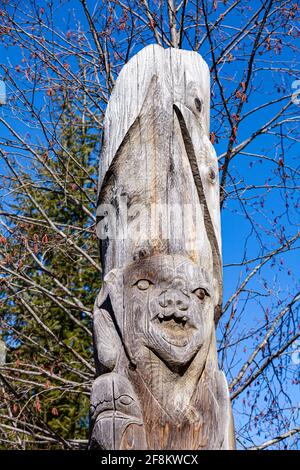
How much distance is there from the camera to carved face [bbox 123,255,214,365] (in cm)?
298

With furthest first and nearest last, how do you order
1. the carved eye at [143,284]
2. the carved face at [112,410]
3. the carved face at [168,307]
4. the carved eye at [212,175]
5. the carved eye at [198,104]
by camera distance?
the carved eye at [198,104] < the carved eye at [212,175] < the carved eye at [143,284] < the carved face at [168,307] < the carved face at [112,410]

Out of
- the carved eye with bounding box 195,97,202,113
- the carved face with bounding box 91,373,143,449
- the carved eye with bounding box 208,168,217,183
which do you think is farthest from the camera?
the carved eye with bounding box 195,97,202,113

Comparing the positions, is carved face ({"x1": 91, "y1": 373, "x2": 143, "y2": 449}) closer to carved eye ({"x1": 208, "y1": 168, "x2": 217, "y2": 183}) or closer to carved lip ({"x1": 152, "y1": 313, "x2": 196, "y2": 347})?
carved lip ({"x1": 152, "y1": 313, "x2": 196, "y2": 347})

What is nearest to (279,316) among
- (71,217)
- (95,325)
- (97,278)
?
(95,325)

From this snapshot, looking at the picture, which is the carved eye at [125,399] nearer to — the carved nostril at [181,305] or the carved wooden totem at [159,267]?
the carved wooden totem at [159,267]

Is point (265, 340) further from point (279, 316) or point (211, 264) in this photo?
point (211, 264)

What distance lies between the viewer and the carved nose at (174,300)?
3.04 m

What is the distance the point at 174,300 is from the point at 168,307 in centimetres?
4

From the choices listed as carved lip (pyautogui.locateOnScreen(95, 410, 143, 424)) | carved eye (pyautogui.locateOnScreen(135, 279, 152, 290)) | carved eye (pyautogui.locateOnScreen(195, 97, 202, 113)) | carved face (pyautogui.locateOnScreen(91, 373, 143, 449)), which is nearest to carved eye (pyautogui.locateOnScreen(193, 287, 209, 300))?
carved eye (pyautogui.locateOnScreen(135, 279, 152, 290))

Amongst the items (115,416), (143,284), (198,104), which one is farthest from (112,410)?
(198,104)

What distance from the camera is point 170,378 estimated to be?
116 inches

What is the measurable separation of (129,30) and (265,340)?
3.62 meters

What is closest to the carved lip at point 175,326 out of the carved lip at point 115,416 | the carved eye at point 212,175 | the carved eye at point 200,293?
the carved eye at point 200,293

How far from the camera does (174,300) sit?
3.05 m
